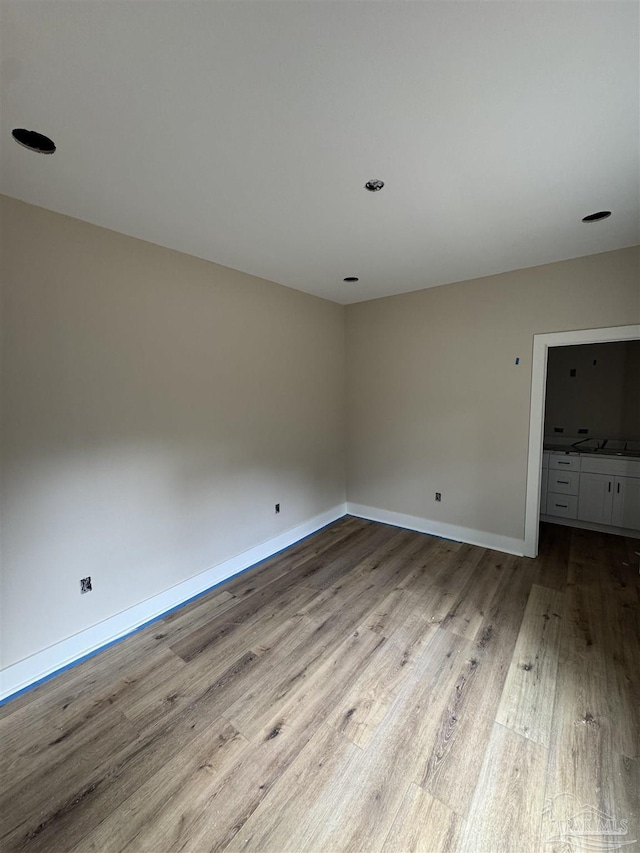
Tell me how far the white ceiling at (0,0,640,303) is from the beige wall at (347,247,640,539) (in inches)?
29.6

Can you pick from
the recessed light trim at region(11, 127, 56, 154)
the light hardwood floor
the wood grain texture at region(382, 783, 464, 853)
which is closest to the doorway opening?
the light hardwood floor

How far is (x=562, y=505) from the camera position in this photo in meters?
Result: 4.04

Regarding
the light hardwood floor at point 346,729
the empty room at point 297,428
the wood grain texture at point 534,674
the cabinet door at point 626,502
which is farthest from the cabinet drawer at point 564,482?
the wood grain texture at point 534,674

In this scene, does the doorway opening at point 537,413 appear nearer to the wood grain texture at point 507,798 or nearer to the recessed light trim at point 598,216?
the recessed light trim at point 598,216

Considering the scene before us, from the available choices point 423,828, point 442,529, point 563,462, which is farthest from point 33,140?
point 563,462

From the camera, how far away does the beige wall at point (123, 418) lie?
1.90 metres

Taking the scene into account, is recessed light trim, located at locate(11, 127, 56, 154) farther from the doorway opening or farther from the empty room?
the doorway opening

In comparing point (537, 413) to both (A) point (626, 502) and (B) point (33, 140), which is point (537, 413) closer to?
(A) point (626, 502)

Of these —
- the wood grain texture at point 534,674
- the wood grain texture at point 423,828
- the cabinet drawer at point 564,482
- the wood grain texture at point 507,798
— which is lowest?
the wood grain texture at point 423,828

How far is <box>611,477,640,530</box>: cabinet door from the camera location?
11.7ft

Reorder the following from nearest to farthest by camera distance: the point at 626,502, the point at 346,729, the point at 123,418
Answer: the point at 346,729 → the point at 123,418 → the point at 626,502

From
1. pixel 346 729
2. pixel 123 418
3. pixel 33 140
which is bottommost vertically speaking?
pixel 346 729

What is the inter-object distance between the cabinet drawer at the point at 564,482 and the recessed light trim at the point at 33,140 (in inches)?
195

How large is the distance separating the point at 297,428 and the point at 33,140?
2742 mm
